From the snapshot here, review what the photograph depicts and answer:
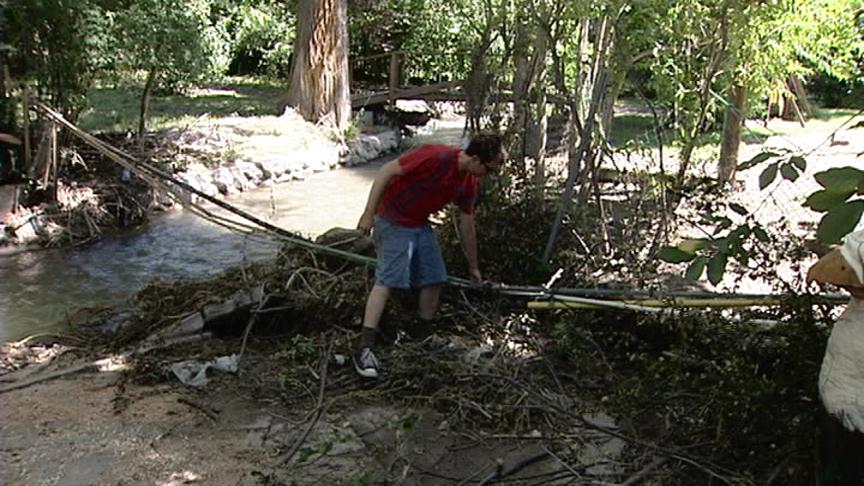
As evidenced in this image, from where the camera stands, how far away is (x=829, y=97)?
17.5 m

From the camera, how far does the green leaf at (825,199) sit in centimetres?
220

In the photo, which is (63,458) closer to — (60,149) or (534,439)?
(534,439)

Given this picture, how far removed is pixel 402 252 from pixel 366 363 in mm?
592

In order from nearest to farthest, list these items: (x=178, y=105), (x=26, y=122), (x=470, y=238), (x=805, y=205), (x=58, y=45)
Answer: (x=805, y=205) < (x=470, y=238) < (x=26, y=122) < (x=58, y=45) < (x=178, y=105)

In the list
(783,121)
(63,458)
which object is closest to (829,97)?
(783,121)

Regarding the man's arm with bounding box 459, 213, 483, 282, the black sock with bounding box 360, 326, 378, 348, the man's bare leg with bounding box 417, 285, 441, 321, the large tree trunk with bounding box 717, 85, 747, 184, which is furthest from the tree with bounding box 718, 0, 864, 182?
the black sock with bounding box 360, 326, 378, 348

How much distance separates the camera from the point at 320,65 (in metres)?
14.2

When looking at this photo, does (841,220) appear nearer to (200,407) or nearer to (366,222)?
(366,222)

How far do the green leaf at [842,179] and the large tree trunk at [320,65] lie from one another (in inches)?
487

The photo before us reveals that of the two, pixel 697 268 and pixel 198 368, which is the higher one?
pixel 697 268

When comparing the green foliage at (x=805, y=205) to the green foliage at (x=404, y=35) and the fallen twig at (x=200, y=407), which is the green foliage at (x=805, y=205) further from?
the green foliage at (x=404, y=35)

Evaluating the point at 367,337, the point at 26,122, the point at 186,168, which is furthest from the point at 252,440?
the point at 186,168

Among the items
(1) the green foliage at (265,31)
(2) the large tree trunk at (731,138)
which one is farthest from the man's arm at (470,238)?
(1) the green foliage at (265,31)

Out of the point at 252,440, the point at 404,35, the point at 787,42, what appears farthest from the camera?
the point at 404,35
